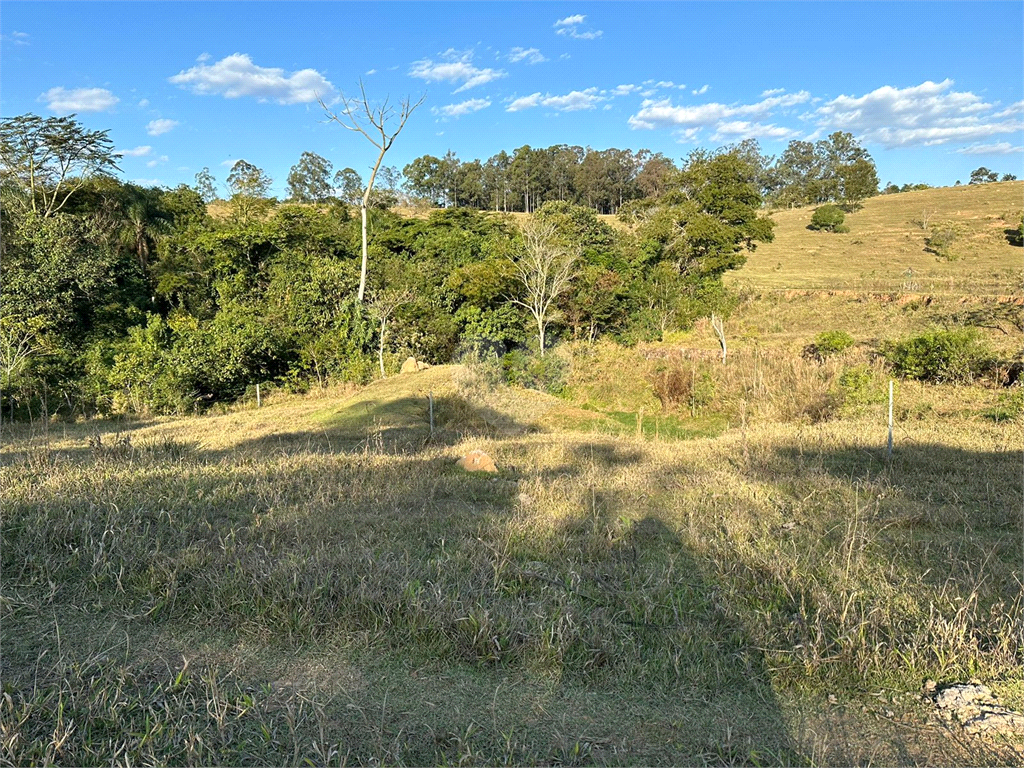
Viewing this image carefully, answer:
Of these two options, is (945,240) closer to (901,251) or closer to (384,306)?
(901,251)

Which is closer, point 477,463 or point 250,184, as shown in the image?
point 477,463

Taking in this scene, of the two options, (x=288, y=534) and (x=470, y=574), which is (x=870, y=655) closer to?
(x=470, y=574)

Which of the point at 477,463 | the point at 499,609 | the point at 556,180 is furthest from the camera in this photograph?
the point at 556,180

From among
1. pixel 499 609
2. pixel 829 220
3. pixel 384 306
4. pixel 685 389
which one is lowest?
pixel 685 389

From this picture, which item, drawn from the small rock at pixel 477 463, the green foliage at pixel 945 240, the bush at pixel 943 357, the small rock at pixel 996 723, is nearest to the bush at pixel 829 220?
the green foliage at pixel 945 240

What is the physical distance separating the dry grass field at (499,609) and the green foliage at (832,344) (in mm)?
11317

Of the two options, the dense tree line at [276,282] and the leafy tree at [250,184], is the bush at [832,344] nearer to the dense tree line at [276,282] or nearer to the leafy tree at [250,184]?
the dense tree line at [276,282]

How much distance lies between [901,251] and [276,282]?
34.4m

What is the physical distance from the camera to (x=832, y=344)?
61.5ft

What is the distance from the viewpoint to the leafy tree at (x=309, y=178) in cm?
5066

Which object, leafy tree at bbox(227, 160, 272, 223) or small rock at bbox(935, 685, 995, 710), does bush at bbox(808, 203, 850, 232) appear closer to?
leafy tree at bbox(227, 160, 272, 223)

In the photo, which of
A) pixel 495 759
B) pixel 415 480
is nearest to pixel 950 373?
pixel 415 480

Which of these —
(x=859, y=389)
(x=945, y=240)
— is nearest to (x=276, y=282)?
(x=859, y=389)

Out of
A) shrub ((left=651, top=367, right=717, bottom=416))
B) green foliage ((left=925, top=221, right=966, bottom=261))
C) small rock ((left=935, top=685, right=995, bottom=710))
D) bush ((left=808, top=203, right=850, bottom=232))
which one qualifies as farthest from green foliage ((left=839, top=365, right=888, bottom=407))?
bush ((left=808, top=203, right=850, bottom=232))
